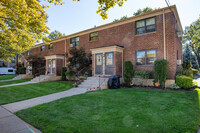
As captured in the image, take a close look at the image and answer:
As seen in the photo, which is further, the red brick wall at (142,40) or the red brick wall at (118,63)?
the red brick wall at (118,63)

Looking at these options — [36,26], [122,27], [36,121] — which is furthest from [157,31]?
[36,121]

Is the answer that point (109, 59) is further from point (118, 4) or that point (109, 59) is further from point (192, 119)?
point (192, 119)

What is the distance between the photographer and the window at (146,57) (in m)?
10.3

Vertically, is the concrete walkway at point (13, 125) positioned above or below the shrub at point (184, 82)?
below

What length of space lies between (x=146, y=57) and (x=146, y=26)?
2.94 metres

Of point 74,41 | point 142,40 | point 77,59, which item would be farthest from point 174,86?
point 74,41

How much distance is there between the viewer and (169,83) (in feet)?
30.4

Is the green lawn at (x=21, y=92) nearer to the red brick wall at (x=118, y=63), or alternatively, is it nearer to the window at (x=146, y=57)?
the red brick wall at (x=118, y=63)

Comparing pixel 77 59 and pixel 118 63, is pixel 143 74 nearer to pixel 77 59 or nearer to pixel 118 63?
pixel 118 63

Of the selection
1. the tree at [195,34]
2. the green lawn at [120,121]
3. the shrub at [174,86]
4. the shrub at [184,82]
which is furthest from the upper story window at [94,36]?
the tree at [195,34]

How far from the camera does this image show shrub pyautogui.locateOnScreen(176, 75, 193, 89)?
801cm

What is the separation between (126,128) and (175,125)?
1357mm

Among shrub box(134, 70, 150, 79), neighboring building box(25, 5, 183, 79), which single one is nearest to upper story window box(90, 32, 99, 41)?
neighboring building box(25, 5, 183, 79)

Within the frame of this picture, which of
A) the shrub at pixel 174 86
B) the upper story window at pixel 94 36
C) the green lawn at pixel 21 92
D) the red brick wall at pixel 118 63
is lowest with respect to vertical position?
the green lawn at pixel 21 92
